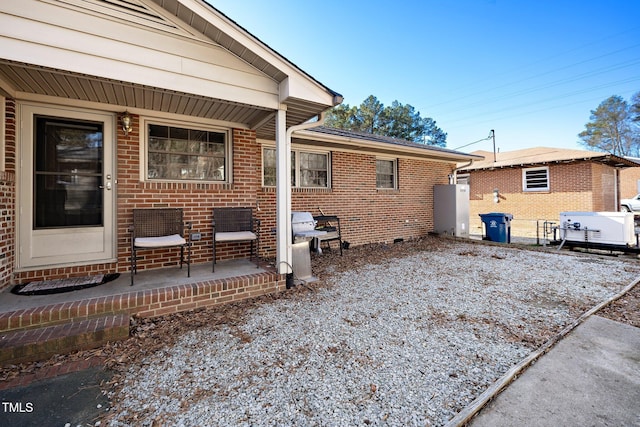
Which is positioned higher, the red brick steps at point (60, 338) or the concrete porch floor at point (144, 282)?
the concrete porch floor at point (144, 282)

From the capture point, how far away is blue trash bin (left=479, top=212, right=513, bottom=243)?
8133mm

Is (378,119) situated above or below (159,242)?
above

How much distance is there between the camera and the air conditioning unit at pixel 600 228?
20.7ft

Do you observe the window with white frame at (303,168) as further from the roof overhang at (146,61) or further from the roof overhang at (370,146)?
the roof overhang at (146,61)

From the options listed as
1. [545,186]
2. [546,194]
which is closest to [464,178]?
[545,186]

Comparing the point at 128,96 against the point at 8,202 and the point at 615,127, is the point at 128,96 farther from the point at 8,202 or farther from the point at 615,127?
the point at 615,127

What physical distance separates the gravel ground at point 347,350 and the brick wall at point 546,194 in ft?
28.3

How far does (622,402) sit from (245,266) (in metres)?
3.81

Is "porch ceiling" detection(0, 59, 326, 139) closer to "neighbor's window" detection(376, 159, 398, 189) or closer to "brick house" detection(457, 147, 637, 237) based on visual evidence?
"neighbor's window" detection(376, 159, 398, 189)

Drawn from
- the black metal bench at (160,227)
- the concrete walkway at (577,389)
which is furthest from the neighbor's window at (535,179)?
the black metal bench at (160,227)

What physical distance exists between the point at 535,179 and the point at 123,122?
15099 millimetres

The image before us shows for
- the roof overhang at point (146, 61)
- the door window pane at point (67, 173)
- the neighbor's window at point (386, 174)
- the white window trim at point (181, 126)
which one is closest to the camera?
the roof overhang at point (146, 61)

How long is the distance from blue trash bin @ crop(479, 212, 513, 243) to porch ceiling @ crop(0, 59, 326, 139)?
6.77 meters

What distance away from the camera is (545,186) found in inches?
492
